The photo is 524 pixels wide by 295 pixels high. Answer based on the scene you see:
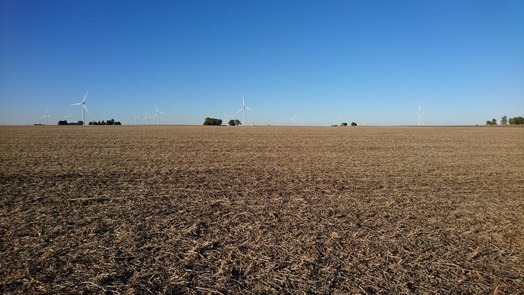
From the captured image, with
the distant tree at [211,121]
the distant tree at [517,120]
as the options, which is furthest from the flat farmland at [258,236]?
the distant tree at [517,120]

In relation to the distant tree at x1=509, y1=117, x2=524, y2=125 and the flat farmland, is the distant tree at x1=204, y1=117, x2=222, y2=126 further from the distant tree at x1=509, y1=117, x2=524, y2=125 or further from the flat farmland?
the flat farmland

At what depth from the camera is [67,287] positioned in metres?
4.21

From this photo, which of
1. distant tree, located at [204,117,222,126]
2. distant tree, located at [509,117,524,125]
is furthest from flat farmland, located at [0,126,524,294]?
distant tree, located at [509,117,524,125]

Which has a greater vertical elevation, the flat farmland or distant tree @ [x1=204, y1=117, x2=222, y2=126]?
distant tree @ [x1=204, y1=117, x2=222, y2=126]

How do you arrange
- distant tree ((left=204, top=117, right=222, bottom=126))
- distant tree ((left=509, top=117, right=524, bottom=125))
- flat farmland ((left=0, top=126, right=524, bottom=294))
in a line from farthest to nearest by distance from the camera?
distant tree ((left=204, top=117, right=222, bottom=126))
distant tree ((left=509, top=117, right=524, bottom=125))
flat farmland ((left=0, top=126, right=524, bottom=294))

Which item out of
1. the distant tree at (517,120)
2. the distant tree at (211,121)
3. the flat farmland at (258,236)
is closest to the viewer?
the flat farmland at (258,236)

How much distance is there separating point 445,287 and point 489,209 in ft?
17.0

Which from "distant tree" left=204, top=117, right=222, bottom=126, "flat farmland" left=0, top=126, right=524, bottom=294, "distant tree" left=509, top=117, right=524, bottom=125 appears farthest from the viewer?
"distant tree" left=204, top=117, right=222, bottom=126

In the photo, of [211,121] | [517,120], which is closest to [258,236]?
[211,121]

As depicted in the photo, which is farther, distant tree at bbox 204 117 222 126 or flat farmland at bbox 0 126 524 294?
distant tree at bbox 204 117 222 126

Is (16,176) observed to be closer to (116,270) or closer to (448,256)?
(116,270)

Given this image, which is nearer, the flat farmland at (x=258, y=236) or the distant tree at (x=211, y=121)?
the flat farmland at (x=258, y=236)

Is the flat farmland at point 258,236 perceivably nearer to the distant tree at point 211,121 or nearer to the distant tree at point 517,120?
the distant tree at point 211,121

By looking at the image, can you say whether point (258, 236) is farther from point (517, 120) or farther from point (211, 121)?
point (517, 120)
